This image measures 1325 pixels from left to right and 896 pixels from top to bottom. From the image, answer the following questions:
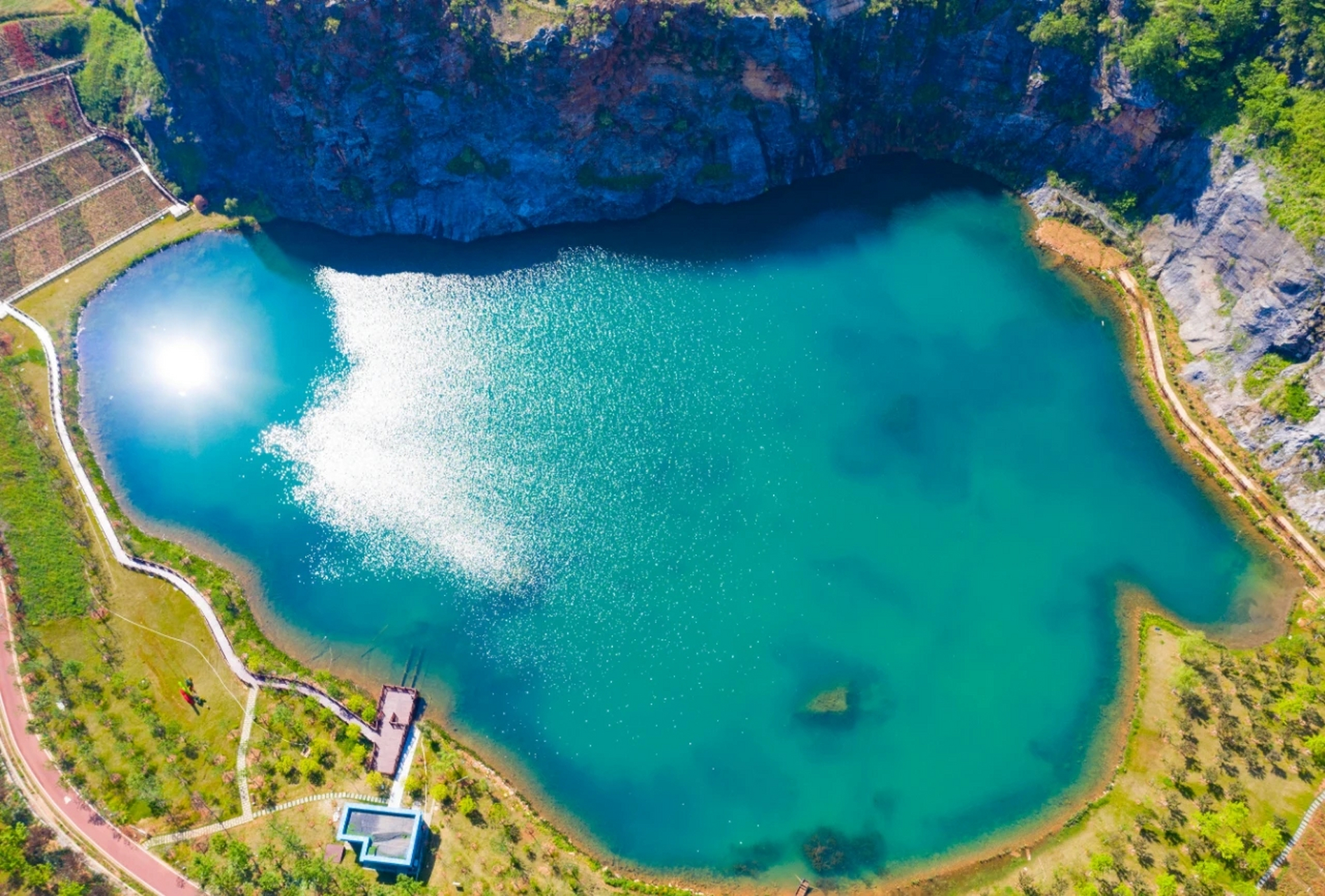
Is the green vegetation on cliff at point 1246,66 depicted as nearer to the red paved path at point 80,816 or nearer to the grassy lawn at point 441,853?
the grassy lawn at point 441,853

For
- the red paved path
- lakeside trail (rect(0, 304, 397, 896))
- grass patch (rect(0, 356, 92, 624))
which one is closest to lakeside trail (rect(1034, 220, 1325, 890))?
lakeside trail (rect(0, 304, 397, 896))

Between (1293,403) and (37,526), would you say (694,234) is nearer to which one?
(1293,403)

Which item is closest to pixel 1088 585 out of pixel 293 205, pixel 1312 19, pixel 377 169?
pixel 1312 19

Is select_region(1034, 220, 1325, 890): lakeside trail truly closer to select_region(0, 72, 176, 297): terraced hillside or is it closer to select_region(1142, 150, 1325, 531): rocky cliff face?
select_region(1142, 150, 1325, 531): rocky cliff face

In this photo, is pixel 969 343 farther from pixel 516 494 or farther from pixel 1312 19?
pixel 516 494

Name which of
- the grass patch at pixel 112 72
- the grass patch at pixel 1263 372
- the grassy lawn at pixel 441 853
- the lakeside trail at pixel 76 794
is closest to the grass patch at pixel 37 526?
the lakeside trail at pixel 76 794
